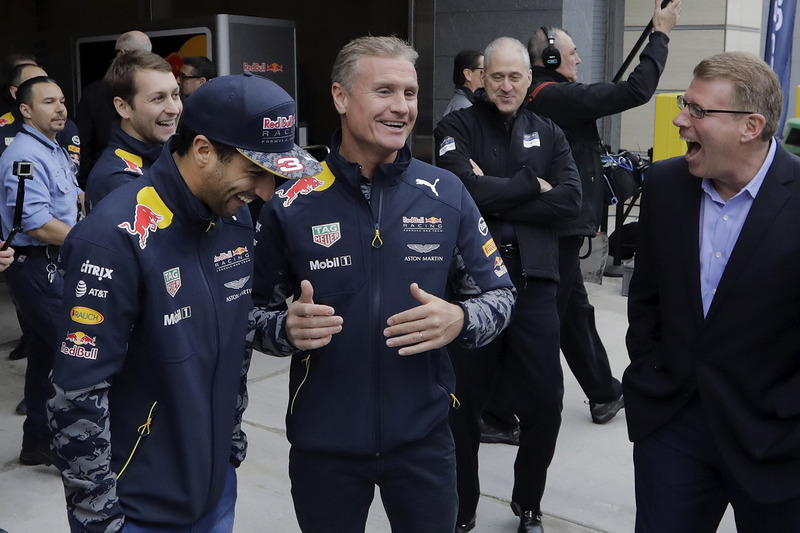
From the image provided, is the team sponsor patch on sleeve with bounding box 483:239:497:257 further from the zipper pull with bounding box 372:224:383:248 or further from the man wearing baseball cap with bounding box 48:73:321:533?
the man wearing baseball cap with bounding box 48:73:321:533

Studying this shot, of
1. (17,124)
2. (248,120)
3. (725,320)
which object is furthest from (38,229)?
(725,320)

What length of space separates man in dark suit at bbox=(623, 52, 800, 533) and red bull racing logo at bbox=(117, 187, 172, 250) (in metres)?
1.57

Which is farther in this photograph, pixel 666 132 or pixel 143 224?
pixel 666 132

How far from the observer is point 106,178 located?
12.4 feet

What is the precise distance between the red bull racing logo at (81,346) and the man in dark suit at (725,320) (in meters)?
1.75

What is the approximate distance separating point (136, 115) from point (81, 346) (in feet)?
6.73

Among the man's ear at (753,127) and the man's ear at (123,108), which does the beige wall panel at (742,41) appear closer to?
the man's ear at (123,108)

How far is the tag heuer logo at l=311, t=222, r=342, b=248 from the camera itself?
2.78 metres

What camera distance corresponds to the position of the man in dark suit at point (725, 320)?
2768 millimetres

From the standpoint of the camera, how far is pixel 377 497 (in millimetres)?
4703

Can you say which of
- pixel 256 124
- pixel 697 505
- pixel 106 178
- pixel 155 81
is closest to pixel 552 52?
pixel 155 81

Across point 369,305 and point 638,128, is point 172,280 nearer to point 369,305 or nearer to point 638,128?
point 369,305

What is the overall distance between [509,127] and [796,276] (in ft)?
6.23

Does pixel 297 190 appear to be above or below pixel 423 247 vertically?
above
